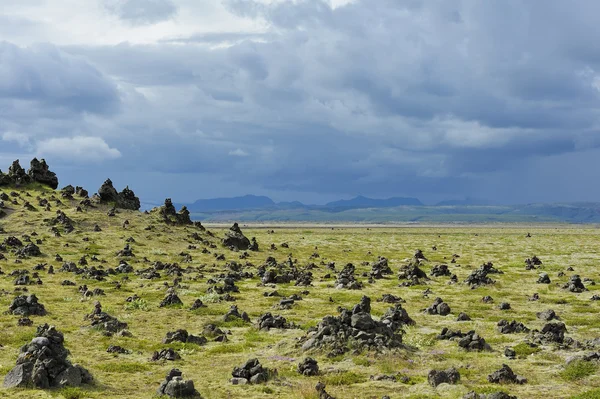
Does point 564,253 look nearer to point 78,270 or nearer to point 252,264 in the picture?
point 252,264

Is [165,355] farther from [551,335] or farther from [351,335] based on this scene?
[551,335]

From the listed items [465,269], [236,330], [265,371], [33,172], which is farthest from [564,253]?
[33,172]

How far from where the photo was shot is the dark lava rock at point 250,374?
1038 inches

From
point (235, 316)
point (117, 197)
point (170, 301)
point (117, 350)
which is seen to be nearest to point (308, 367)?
point (117, 350)

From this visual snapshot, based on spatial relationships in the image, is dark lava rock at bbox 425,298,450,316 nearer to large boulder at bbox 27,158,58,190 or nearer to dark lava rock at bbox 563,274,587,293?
dark lava rock at bbox 563,274,587,293

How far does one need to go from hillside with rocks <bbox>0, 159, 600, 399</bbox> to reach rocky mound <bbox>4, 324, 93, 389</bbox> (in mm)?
63

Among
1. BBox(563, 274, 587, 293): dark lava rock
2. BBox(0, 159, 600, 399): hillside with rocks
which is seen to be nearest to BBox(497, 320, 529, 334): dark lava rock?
BBox(0, 159, 600, 399): hillside with rocks

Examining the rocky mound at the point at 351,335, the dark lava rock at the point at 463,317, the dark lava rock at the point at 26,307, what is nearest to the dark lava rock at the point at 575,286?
the dark lava rock at the point at 463,317

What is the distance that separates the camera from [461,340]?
1287 inches

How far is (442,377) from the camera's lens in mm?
25594

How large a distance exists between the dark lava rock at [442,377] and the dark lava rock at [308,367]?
233 inches

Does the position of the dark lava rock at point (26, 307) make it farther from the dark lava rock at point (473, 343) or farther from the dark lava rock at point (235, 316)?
the dark lava rock at point (473, 343)

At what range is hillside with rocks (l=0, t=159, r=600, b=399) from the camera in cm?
2531

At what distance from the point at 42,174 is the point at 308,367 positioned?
123138 mm
